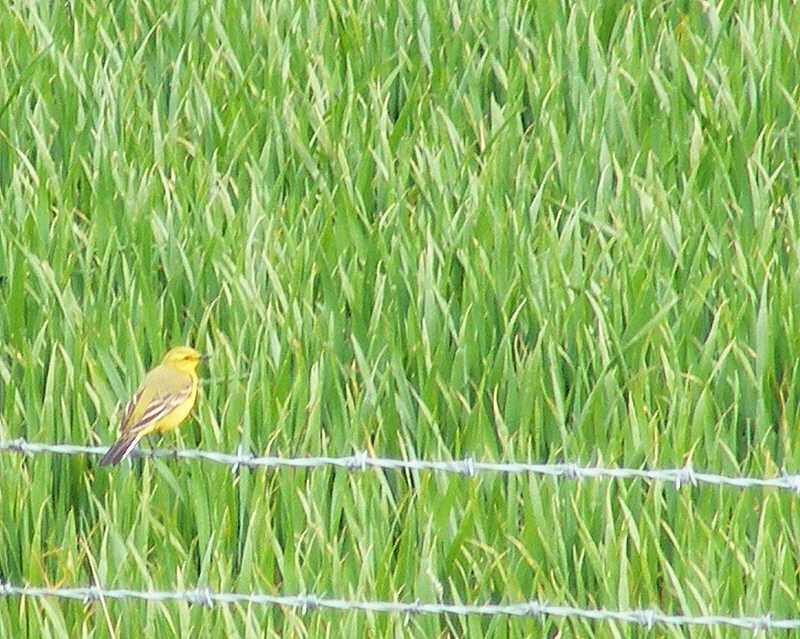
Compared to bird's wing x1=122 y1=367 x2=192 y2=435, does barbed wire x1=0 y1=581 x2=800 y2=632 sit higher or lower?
lower

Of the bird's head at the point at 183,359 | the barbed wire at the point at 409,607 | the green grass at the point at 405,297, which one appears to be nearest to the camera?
the barbed wire at the point at 409,607

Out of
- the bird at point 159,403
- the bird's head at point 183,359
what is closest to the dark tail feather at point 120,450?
the bird at point 159,403

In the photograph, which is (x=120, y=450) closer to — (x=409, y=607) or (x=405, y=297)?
(x=409, y=607)

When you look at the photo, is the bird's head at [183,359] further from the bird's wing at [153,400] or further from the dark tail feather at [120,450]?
the dark tail feather at [120,450]

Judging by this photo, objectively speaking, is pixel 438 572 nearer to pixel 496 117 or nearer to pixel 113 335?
pixel 113 335

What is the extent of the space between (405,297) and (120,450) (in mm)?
896

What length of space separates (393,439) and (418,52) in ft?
6.16

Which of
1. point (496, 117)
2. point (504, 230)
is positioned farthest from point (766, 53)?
point (504, 230)

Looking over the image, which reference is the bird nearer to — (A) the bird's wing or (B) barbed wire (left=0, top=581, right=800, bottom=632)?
(A) the bird's wing

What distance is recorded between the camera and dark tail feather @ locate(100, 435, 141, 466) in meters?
3.28

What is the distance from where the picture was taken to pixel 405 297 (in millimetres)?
3967

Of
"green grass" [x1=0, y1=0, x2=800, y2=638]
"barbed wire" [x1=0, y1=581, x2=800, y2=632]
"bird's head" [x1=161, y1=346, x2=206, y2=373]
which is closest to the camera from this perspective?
"barbed wire" [x1=0, y1=581, x2=800, y2=632]

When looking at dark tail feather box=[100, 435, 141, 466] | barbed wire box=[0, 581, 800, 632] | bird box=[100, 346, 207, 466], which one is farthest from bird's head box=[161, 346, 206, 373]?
barbed wire box=[0, 581, 800, 632]

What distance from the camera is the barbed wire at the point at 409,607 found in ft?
9.52
